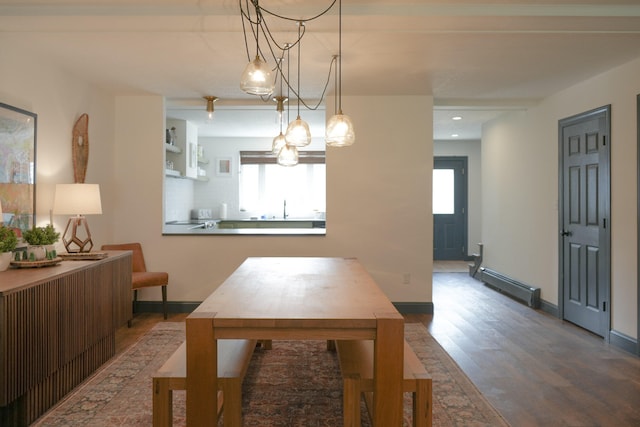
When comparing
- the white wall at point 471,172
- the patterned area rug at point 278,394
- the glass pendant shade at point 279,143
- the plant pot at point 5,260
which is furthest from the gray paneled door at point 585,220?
the plant pot at point 5,260

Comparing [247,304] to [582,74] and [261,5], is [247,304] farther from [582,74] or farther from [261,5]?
[582,74]

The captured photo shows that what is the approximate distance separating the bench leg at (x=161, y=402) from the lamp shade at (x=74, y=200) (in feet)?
6.51

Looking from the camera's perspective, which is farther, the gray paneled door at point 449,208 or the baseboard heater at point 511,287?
the gray paneled door at point 449,208

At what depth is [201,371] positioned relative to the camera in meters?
1.71

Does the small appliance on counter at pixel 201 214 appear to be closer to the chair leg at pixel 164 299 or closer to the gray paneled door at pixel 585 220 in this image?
the chair leg at pixel 164 299

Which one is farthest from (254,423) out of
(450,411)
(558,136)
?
(558,136)

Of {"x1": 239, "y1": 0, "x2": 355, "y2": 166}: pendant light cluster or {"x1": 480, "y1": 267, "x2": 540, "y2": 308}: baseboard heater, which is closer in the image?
{"x1": 239, "y1": 0, "x2": 355, "y2": 166}: pendant light cluster

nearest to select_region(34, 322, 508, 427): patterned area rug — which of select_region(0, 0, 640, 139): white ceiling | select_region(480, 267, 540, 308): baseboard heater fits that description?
select_region(480, 267, 540, 308): baseboard heater

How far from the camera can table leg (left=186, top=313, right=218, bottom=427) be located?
170cm

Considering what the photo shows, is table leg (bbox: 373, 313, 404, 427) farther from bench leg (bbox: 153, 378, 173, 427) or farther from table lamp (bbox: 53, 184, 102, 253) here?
table lamp (bbox: 53, 184, 102, 253)

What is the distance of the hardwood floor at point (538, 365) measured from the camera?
2.44 metres

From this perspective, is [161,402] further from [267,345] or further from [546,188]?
[546,188]

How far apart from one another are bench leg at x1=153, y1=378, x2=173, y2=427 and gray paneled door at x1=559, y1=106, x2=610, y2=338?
3677 mm

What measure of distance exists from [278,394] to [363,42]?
2455 millimetres
